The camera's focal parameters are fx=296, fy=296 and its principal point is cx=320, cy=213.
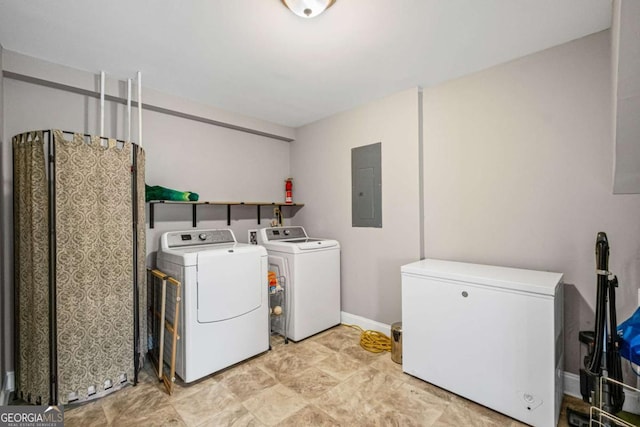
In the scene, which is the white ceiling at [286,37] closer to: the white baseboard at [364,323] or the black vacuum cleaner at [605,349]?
the black vacuum cleaner at [605,349]

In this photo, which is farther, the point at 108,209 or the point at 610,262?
the point at 108,209

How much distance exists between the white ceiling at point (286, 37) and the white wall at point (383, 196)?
0.42 m


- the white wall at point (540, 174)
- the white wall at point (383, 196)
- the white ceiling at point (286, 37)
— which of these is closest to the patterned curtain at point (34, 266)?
the white ceiling at point (286, 37)

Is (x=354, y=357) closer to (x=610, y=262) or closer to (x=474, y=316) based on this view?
(x=474, y=316)

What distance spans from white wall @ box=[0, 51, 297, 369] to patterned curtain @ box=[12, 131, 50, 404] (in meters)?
0.31

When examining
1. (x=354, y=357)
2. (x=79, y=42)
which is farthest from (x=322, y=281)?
(x=79, y=42)

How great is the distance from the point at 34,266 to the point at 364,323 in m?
2.68

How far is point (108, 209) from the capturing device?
1998mm

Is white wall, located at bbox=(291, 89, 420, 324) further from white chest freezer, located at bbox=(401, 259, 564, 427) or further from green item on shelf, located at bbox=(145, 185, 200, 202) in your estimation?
green item on shelf, located at bbox=(145, 185, 200, 202)

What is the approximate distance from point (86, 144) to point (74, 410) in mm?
1696

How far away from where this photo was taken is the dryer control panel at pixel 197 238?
2.58m

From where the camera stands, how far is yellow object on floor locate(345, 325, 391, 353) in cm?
268

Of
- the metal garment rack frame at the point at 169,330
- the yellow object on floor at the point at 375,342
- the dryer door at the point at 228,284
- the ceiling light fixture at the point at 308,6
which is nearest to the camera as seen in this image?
the ceiling light fixture at the point at 308,6

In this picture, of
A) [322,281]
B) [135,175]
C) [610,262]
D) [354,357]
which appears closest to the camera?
[610,262]
